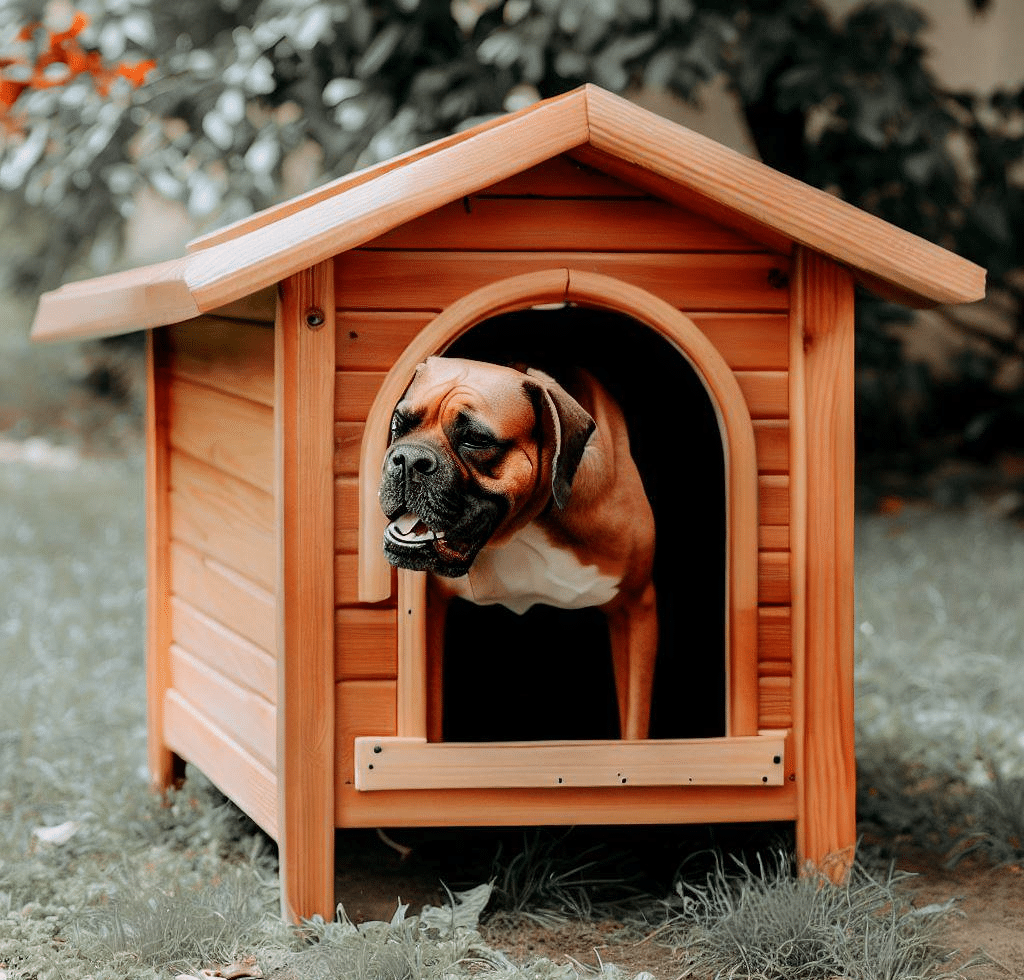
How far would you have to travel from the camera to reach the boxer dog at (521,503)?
2791 millimetres

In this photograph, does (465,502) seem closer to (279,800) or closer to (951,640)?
(279,800)

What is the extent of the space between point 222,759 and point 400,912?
29.4 inches

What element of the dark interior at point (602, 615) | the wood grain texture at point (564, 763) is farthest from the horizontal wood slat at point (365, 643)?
the dark interior at point (602, 615)

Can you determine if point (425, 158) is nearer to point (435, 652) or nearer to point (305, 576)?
point (305, 576)

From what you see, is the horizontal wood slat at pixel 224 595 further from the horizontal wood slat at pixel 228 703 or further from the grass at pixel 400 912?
the grass at pixel 400 912

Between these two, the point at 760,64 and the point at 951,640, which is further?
the point at 760,64

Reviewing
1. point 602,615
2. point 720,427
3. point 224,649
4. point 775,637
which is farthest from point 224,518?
point 775,637

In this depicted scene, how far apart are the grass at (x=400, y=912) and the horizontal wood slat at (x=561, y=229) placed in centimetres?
129

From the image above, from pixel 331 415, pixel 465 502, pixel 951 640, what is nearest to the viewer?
pixel 465 502

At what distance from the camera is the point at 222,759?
11.7 feet

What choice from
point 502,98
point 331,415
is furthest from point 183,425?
point 502,98

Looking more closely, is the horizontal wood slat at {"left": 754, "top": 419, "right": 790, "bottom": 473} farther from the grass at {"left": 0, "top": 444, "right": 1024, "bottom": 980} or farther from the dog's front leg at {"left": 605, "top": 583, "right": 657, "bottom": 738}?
the grass at {"left": 0, "top": 444, "right": 1024, "bottom": 980}

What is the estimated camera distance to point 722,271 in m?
3.18

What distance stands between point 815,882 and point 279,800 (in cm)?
111
